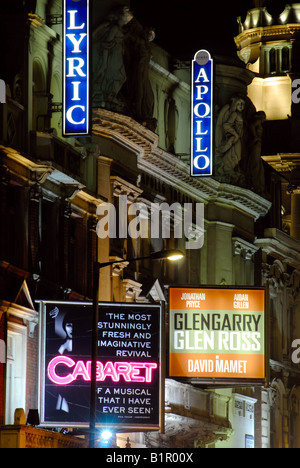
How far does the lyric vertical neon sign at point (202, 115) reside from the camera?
184 feet

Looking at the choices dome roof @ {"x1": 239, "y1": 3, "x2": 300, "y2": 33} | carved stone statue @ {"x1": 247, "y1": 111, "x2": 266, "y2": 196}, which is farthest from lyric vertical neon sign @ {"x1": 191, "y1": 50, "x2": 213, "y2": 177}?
dome roof @ {"x1": 239, "y1": 3, "x2": 300, "y2": 33}

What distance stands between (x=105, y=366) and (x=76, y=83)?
811 cm

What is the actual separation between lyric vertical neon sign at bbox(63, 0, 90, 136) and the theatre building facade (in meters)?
0.69

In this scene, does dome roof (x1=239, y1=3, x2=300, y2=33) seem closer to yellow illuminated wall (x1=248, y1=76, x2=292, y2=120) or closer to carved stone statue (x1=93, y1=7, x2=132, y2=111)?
yellow illuminated wall (x1=248, y1=76, x2=292, y2=120)

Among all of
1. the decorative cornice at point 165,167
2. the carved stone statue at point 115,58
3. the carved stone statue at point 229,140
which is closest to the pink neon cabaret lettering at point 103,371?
the decorative cornice at point 165,167

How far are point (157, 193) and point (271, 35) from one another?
107 feet

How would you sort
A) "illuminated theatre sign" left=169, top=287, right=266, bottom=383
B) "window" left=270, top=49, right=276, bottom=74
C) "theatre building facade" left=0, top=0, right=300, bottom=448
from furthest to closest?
"window" left=270, top=49, right=276, bottom=74, "illuminated theatre sign" left=169, top=287, right=266, bottom=383, "theatre building facade" left=0, top=0, right=300, bottom=448

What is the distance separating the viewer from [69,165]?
4678cm

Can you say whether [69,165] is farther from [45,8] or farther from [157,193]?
[157,193]

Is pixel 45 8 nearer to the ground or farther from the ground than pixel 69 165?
farther from the ground

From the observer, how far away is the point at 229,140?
6344 cm

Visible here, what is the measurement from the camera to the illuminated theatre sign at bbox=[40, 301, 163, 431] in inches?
1737

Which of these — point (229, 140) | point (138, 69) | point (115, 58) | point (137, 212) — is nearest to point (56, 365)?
point (137, 212)

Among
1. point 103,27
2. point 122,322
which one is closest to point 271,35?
point 103,27
